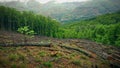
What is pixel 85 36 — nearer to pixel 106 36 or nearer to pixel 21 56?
pixel 106 36

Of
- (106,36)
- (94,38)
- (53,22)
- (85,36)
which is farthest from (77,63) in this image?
(53,22)

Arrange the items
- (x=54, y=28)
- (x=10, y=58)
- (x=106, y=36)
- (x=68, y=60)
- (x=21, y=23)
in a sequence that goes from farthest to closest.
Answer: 1. (x=54, y=28)
2. (x=21, y=23)
3. (x=106, y=36)
4. (x=68, y=60)
5. (x=10, y=58)

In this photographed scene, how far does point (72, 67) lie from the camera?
75.9 feet

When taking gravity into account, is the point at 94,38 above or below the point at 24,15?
below

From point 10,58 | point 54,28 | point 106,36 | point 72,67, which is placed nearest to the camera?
point 10,58

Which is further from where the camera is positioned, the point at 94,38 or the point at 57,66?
the point at 94,38

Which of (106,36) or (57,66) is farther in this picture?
(106,36)

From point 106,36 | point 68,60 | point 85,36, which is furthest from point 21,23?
point 68,60

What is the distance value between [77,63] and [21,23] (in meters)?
86.4

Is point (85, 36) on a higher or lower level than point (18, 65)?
lower

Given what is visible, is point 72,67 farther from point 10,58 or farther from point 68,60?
point 10,58

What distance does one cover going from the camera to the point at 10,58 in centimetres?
2062

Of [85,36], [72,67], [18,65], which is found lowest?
[85,36]

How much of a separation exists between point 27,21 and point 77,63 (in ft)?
287
